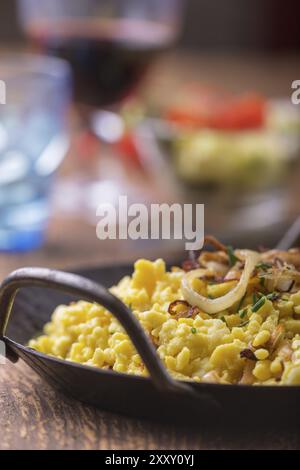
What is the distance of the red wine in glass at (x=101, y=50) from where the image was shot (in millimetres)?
2400

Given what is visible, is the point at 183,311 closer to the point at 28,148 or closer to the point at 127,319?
the point at 127,319

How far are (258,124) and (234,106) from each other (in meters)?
0.08

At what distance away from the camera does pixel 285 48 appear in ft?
17.7

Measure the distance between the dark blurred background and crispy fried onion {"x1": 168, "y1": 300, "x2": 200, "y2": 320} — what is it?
14.2ft

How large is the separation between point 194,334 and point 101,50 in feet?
4.93

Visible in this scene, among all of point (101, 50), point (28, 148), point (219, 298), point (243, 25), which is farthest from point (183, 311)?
point (243, 25)

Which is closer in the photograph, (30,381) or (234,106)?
(30,381)

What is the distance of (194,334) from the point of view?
1.00 metres

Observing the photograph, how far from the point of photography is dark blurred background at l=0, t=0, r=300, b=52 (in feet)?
17.3

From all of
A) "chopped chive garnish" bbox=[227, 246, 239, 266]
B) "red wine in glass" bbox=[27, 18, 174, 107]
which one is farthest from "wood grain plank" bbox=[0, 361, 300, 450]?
"red wine in glass" bbox=[27, 18, 174, 107]

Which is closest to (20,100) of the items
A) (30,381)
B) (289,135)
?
(289,135)

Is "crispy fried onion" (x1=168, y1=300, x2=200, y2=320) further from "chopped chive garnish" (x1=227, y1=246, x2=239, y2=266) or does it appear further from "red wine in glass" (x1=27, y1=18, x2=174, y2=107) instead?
"red wine in glass" (x1=27, y1=18, x2=174, y2=107)
